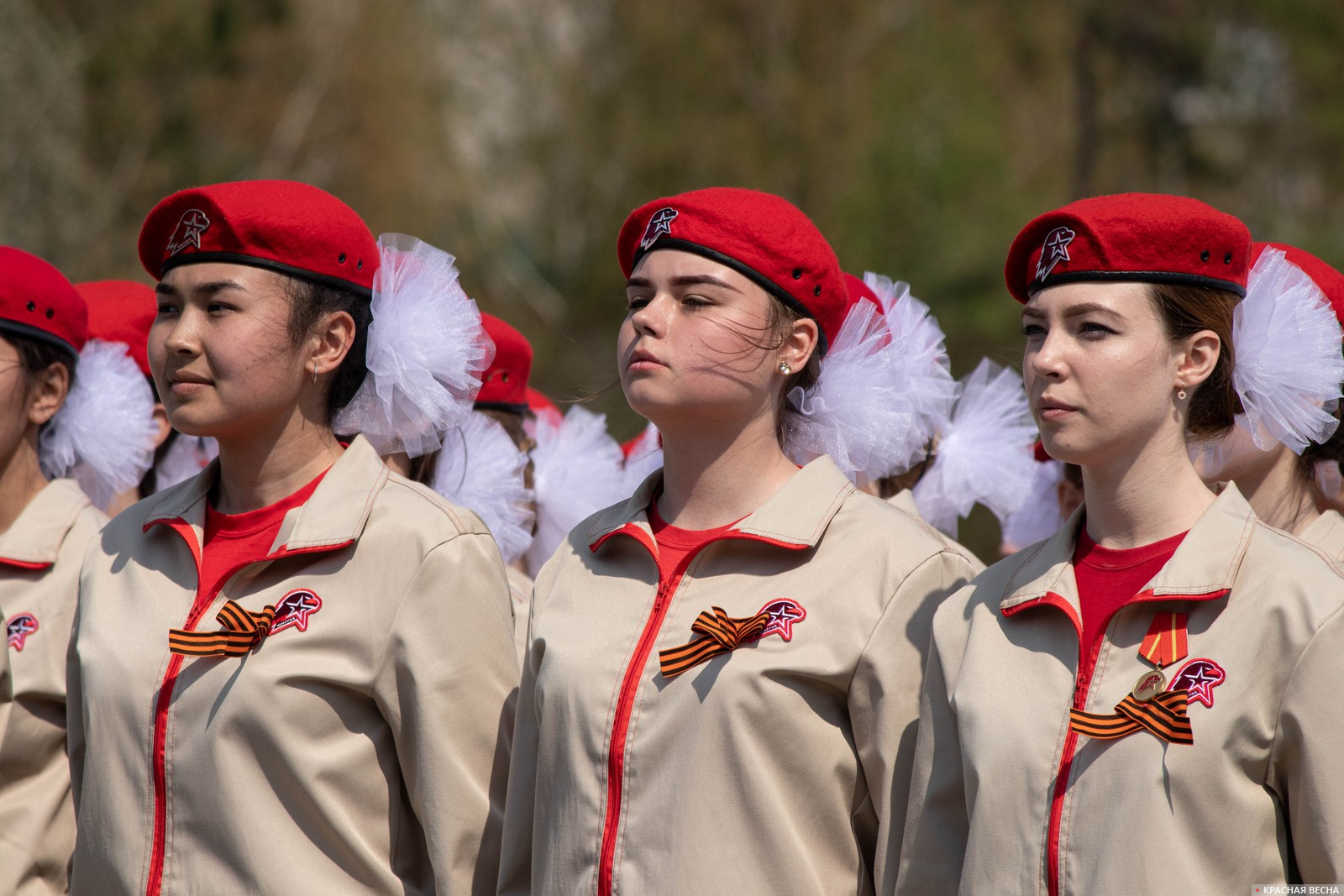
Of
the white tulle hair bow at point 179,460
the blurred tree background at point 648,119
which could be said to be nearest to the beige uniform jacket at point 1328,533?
the white tulle hair bow at point 179,460

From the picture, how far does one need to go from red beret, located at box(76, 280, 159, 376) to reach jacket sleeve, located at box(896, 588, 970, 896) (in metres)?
3.31

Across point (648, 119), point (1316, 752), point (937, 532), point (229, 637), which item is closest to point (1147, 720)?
point (1316, 752)

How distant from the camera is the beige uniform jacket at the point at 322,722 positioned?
10.7 ft

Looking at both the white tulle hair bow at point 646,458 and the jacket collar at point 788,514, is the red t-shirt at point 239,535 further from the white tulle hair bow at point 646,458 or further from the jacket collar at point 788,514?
the white tulle hair bow at point 646,458

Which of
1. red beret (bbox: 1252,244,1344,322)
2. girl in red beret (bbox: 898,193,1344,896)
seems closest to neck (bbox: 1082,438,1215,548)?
girl in red beret (bbox: 898,193,1344,896)

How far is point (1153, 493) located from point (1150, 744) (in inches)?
21.3

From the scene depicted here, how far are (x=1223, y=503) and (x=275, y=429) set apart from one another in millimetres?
2172

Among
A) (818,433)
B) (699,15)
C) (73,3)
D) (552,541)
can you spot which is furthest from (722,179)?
(818,433)

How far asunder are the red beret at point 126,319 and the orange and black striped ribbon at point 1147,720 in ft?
11.9

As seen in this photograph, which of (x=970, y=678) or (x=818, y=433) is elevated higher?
(x=818, y=433)

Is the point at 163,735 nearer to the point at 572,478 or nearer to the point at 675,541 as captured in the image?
the point at 675,541

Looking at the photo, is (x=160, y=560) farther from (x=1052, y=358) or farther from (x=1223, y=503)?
(x=1223, y=503)

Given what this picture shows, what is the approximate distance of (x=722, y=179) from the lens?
75.7 feet

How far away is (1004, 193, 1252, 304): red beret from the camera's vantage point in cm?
295
